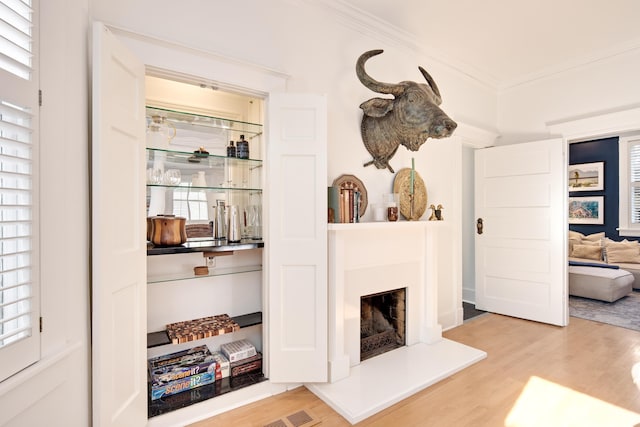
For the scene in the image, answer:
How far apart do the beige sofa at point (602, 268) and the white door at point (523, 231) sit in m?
1.64

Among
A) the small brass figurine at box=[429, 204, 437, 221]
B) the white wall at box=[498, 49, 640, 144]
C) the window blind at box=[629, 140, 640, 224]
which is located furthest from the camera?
the window blind at box=[629, 140, 640, 224]

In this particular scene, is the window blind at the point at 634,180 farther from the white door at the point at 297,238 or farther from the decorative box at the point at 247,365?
the decorative box at the point at 247,365

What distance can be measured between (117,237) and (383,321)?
100 inches

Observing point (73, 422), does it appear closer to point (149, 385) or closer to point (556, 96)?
point (149, 385)

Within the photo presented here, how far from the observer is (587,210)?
23.7 feet

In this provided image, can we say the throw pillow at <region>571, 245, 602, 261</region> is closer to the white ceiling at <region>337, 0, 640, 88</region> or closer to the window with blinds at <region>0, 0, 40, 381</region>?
the white ceiling at <region>337, 0, 640, 88</region>

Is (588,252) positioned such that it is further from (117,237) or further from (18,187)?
(18,187)

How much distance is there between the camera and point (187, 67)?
2090 mm

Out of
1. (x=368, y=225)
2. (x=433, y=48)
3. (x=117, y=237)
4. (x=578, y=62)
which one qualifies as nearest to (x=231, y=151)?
(x=117, y=237)

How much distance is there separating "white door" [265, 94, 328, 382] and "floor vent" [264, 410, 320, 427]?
260mm

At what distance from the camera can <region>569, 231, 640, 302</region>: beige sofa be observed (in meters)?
4.80

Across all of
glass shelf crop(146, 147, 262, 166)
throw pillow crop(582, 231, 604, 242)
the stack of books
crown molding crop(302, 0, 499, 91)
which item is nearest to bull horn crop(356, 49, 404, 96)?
crown molding crop(302, 0, 499, 91)

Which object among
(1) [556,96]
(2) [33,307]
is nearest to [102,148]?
(2) [33,307]

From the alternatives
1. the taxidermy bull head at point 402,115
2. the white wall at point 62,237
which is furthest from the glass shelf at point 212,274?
the taxidermy bull head at point 402,115
